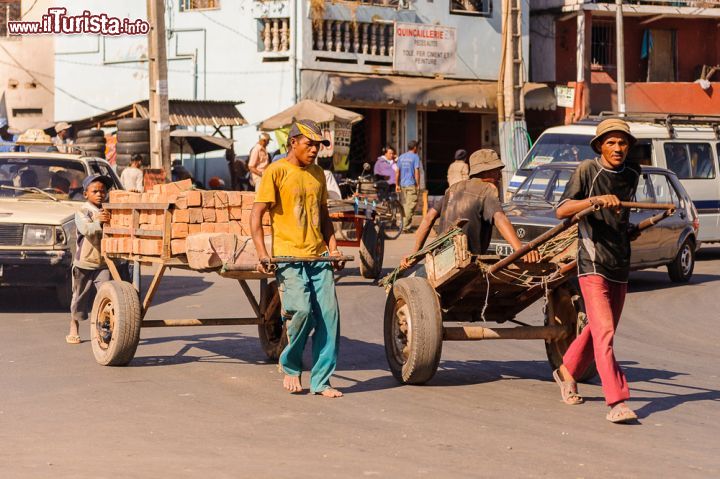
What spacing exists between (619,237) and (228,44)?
23.8 meters

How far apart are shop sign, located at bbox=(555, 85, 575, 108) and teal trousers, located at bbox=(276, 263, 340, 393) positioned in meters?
24.6

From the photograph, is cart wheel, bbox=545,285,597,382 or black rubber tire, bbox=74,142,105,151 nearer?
cart wheel, bbox=545,285,597,382

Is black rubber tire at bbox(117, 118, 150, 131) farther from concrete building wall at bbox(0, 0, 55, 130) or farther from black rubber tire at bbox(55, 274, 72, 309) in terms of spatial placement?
black rubber tire at bbox(55, 274, 72, 309)

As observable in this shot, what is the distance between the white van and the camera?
20.3 meters

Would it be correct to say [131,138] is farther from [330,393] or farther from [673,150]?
[330,393]

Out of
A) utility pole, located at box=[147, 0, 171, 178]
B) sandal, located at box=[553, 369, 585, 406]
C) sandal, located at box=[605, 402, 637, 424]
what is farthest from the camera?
utility pole, located at box=[147, 0, 171, 178]

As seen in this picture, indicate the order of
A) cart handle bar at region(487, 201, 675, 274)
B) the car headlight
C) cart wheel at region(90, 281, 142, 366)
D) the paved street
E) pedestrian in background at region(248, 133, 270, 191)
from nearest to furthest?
1. the paved street
2. cart handle bar at region(487, 201, 675, 274)
3. cart wheel at region(90, 281, 142, 366)
4. the car headlight
5. pedestrian in background at region(248, 133, 270, 191)

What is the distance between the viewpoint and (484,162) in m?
8.86

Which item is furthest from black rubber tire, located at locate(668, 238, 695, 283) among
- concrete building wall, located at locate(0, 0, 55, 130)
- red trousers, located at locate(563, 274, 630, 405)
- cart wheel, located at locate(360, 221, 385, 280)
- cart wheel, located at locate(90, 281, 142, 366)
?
concrete building wall, located at locate(0, 0, 55, 130)

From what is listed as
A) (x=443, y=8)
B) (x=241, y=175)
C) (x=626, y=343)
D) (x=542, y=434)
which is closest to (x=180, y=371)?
(x=542, y=434)

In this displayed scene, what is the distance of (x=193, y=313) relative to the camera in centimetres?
1400

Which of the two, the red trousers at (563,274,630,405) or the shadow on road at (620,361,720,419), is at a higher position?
the red trousers at (563,274,630,405)

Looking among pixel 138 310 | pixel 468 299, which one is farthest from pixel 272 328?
pixel 468 299

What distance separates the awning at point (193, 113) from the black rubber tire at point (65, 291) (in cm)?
1398
